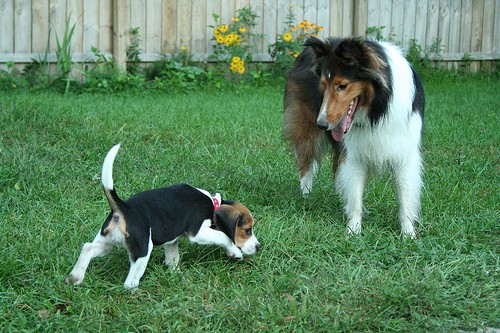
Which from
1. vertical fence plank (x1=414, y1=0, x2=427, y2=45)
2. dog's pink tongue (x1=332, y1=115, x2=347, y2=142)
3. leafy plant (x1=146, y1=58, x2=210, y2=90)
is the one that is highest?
vertical fence plank (x1=414, y1=0, x2=427, y2=45)

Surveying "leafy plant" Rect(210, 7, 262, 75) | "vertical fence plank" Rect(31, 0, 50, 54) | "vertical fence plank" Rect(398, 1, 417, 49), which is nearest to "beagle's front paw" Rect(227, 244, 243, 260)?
"vertical fence plank" Rect(31, 0, 50, 54)

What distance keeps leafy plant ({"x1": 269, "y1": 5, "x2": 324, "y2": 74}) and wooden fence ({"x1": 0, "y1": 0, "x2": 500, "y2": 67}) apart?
0.13 m

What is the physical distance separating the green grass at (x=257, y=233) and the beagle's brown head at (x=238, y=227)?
12 cm

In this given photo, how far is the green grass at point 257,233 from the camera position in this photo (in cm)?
345

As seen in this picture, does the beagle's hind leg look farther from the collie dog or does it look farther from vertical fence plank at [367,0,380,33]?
vertical fence plank at [367,0,380,33]

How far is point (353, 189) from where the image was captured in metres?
4.95

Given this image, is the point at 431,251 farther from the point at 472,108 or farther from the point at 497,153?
the point at 472,108

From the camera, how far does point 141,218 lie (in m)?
3.66

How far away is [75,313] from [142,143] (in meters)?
3.37

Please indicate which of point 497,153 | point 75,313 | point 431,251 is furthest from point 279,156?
point 75,313

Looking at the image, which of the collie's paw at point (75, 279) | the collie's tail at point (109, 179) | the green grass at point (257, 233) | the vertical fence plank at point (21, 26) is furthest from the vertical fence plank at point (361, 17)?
the collie's paw at point (75, 279)

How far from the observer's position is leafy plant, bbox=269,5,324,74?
11.1m

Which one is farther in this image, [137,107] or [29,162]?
[137,107]

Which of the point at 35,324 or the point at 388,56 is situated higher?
the point at 388,56
